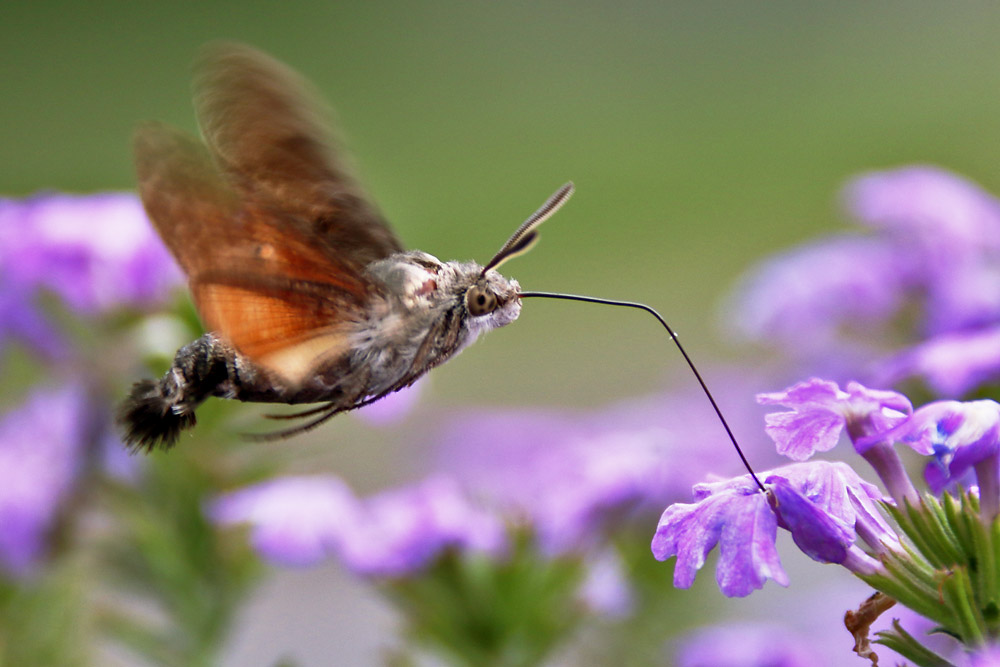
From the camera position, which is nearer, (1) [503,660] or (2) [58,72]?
(1) [503,660]

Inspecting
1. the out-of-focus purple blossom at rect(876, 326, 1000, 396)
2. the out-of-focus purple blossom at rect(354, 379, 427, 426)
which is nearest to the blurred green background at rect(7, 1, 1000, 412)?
the out-of-focus purple blossom at rect(354, 379, 427, 426)

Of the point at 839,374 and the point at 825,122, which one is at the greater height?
the point at 825,122

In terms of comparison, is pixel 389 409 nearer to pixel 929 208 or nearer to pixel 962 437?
pixel 929 208

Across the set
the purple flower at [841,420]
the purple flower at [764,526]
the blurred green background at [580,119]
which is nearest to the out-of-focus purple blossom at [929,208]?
the purple flower at [841,420]

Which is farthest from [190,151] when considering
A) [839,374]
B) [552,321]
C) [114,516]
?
[552,321]

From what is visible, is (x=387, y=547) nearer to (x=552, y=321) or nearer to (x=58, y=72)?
(x=552, y=321)

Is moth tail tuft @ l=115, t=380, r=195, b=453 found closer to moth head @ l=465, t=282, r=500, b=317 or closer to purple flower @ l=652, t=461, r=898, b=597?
moth head @ l=465, t=282, r=500, b=317

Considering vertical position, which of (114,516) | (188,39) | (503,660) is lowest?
(503,660)

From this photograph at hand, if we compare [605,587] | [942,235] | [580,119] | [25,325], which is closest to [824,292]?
[942,235]
